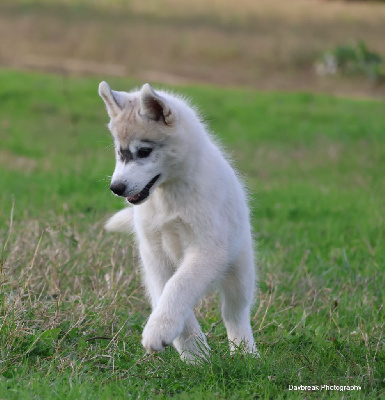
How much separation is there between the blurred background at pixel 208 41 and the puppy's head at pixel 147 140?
1542 cm

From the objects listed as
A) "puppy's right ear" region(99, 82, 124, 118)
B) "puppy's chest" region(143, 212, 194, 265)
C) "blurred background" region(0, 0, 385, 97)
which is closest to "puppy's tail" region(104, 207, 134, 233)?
"puppy's chest" region(143, 212, 194, 265)

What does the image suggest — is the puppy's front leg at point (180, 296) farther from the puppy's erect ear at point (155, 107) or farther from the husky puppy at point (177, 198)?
the puppy's erect ear at point (155, 107)

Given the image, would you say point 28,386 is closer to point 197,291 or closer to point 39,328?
point 39,328

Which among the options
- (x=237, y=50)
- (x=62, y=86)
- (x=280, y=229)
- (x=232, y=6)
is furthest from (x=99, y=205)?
(x=232, y=6)

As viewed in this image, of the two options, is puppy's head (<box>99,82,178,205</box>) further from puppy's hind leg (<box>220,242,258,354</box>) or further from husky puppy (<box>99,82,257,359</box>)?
puppy's hind leg (<box>220,242,258,354</box>)

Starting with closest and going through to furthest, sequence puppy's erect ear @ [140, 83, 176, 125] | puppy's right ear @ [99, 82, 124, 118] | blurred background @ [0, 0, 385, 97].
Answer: puppy's erect ear @ [140, 83, 176, 125] < puppy's right ear @ [99, 82, 124, 118] < blurred background @ [0, 0, 385, 97]

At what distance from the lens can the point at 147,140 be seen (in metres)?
4.70

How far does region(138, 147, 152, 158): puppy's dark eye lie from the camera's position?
15.4ft

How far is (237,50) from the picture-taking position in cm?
2458

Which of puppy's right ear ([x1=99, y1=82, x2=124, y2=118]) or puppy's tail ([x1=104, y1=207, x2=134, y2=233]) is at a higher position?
puppy's right ear ([x1=99, y1=82, x2=124, y2=118])

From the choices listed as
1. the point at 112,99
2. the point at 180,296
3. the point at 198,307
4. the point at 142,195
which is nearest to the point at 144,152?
the point at 142,195

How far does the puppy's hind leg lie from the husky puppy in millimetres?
96

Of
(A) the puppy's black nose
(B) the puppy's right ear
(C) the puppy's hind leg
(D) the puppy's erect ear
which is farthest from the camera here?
(C) the puppy's hind leg

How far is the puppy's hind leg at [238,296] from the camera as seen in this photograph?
16.9ft
